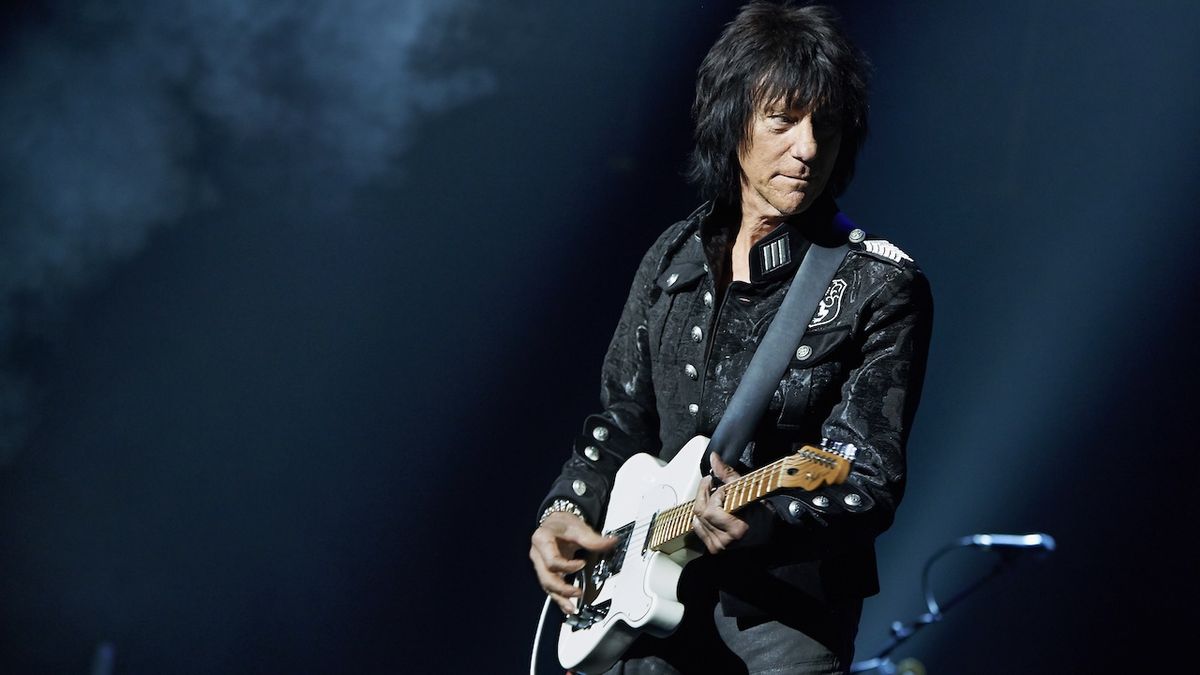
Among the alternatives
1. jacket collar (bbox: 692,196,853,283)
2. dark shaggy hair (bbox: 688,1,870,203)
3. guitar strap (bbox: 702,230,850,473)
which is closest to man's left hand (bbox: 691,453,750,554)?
guitar strap (bbox: 702,230,850,473)

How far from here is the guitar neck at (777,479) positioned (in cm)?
201

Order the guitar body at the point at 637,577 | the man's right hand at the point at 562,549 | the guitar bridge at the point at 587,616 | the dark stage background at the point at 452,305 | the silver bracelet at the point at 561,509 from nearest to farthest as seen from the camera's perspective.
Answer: the guitar body at the point at 637,577
the guitar bridge at the point at 587,616
the man's right hand at the point at 562,549
the silver bracelet at the point at 561,509
the dark stage background at the point at 452,305

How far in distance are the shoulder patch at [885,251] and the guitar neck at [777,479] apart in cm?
53

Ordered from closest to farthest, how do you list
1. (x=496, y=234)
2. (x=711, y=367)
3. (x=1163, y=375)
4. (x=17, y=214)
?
(x=711, y=367) < (x=1163, y=375) < (x=17, y=214) < (x=496, y=234)

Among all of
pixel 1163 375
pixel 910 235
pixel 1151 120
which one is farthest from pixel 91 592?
pixel 1151 120

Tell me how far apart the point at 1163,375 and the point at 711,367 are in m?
2.58

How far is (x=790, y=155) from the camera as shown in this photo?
255cm

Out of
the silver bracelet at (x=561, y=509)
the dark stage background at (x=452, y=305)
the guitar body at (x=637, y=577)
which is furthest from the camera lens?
the dark stage background at (x=452, y=305)

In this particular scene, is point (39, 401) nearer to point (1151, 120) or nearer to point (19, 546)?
point (19, 546)

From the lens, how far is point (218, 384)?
15.7 feet

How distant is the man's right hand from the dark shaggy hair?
0.94 metres

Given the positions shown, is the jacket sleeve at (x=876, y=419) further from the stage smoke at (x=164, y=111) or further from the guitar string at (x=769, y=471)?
the stage smoke at (x=164, y=111)

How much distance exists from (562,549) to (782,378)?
714 millimetres

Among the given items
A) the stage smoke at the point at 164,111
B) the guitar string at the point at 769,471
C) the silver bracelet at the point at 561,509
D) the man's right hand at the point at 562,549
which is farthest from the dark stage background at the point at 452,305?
the guitar string at the point at 769,471
